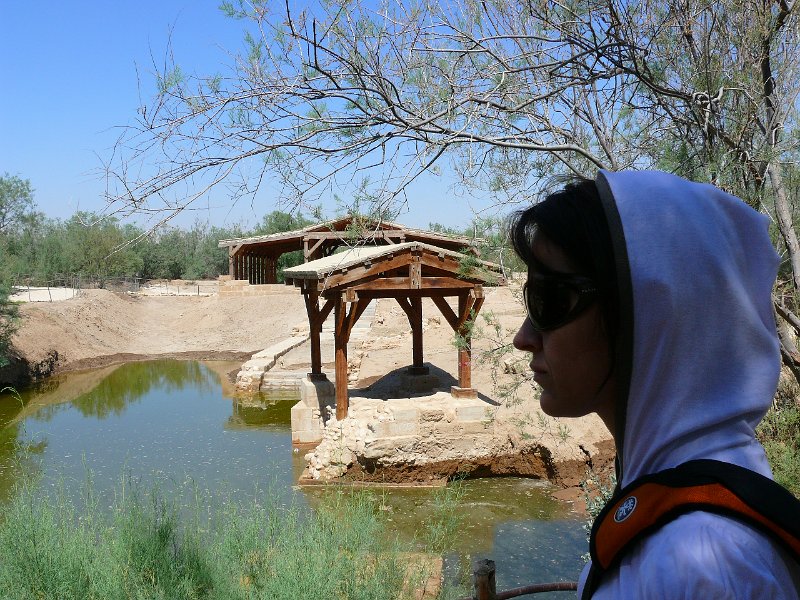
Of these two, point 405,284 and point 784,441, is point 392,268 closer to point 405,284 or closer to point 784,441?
point 405,284

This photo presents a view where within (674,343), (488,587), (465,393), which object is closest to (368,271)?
(465,393)

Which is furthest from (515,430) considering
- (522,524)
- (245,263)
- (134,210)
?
(245,263)

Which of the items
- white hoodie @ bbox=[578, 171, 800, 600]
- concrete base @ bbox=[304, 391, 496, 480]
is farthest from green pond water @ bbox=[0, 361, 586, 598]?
white hoodie @ bbox=[578, 171, 800, 600]

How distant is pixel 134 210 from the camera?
3.10m

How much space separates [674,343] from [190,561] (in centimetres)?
381

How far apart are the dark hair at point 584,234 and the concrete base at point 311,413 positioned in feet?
34.4

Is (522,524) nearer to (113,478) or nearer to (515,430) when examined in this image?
(515,430)

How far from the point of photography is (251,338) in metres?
26.8

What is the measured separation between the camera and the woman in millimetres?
743

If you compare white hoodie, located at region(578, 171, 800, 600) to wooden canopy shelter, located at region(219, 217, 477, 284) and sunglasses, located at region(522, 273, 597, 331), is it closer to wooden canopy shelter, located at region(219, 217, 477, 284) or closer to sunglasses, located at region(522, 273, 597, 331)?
sunglasses, located at region(522, 273, 597, 331)

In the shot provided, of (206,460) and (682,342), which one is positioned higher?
(682,342)

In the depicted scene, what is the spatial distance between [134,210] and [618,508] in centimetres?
274

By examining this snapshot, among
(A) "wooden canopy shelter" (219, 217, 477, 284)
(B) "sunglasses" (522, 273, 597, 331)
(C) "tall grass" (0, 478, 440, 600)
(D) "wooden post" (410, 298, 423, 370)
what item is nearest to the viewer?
(B) "sunglasses" (522, 273, 597, 331)

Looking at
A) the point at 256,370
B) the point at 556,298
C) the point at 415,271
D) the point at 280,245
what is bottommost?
the point at 256,370
